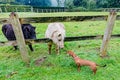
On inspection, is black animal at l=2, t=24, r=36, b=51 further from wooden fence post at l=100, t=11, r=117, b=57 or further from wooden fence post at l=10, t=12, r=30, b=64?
wooden fence post at l=100, t=11, r=117, b=57

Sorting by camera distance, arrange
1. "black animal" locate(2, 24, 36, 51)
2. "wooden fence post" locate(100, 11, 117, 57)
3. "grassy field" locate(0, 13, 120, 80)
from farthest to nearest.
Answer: "black animal" locate(2, 24, 36, 51)
"wooden fence post" locate(100, 11, 117, 57)
"grassy field" locate(0, 13, 120, 80)

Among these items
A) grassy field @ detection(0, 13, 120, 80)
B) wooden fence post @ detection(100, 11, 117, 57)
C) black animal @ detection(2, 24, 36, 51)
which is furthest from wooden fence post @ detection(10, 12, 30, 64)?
wooden fence post @ detection(100, 11, 117, 57)

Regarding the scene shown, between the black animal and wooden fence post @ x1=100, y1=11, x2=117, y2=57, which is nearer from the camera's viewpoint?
wooden fence post @ x1=100, y1=11, x2=117, y2=57

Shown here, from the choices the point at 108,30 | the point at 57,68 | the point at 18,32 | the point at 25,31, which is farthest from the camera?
the point at 25,31

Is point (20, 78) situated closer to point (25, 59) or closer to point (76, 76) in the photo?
point (25, 59)

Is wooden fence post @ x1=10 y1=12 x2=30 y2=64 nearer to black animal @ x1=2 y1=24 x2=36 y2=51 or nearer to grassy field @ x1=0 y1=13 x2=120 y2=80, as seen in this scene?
grassy field @ x1=0 y1=13 x2=120 y2=80

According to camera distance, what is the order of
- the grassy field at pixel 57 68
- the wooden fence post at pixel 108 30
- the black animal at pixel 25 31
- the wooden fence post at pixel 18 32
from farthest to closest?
the black animal at pixel 25 31, the wooden fence post at pixel 108 30, the grassy field at pixel 57 68, the wooden fence post at pixel 18 32

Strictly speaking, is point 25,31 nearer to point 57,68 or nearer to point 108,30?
point 57,68

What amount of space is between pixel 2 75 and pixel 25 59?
72cm

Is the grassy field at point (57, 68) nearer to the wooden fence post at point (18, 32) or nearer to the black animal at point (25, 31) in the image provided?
the wooden fence post at point (18, 32)

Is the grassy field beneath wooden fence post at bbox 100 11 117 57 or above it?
beneath

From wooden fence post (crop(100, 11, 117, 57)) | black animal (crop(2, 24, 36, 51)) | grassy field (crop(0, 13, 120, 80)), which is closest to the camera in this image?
grassy field (crop(0, 13, 120, 80))

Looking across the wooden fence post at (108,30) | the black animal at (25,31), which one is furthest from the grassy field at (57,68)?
the black animal at (25,31)

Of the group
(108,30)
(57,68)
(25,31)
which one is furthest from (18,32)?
(108,30)
